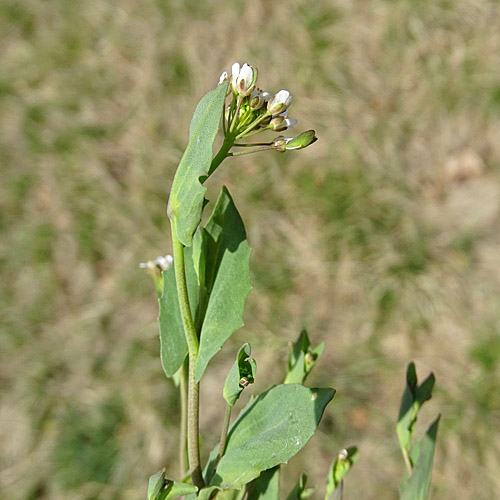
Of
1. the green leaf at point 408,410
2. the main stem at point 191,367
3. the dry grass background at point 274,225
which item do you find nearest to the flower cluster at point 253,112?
the main stem at point 191,367

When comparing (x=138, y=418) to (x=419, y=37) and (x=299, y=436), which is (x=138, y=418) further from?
(x=419, y=37)

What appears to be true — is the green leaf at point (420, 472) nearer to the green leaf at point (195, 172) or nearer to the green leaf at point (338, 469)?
the green leaf at point (338, 469)

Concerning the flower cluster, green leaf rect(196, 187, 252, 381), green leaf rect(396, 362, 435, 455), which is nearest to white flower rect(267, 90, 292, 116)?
the flower cluster

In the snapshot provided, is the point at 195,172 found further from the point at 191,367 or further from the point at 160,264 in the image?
the point at 160,264

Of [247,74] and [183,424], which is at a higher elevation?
[247,74]

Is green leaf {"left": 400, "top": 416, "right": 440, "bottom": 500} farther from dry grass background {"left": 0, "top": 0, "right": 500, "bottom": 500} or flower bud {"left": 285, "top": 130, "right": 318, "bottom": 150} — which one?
dry grass background {"left": 0, "top": 0, "right": 500, "bottom": 500}

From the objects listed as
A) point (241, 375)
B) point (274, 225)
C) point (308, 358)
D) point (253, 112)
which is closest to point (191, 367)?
point (241, 375)
